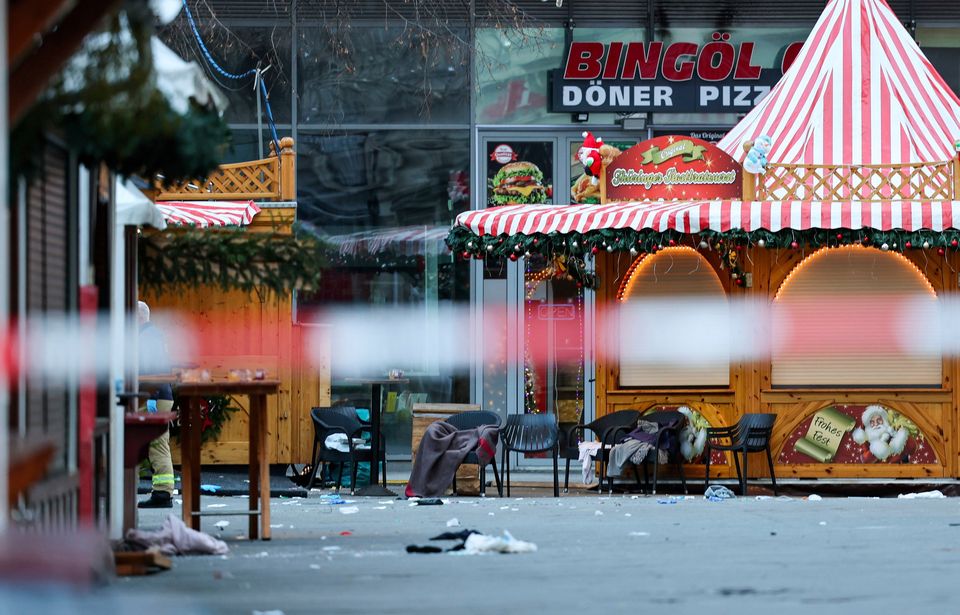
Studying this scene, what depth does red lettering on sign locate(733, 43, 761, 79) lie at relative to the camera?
20.1 m

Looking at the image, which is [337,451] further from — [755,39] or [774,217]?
[755,39]

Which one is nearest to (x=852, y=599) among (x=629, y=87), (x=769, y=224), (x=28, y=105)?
(x=28, y=105)

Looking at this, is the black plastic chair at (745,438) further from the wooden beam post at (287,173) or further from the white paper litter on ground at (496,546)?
the white paper litter on ground at (496,546)

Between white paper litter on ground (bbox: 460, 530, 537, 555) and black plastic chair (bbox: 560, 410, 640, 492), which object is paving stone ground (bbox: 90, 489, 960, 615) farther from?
black plastic chair (bbox: 560, 410, 640, 492)

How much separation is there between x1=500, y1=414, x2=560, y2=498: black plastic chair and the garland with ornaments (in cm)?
166

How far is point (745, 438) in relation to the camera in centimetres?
1602

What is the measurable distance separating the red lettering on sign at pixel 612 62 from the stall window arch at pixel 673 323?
373cm

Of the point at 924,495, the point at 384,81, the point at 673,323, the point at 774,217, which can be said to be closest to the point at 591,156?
the point at 673,323

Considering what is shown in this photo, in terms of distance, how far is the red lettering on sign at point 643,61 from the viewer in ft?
65.7

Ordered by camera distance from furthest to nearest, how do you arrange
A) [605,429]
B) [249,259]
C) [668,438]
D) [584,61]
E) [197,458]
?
[584,61], [605,429], [668,438], [197,458], [249,259]

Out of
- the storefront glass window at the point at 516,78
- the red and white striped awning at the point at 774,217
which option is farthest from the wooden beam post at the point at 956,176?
the storefront glass window at the point at 516,78

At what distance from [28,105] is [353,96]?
13640 millimetres

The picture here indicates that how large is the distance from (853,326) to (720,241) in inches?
73.0

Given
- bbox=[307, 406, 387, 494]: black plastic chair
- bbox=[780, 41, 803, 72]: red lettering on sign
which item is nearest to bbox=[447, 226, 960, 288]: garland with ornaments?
bbox=[307, 406, 387, 494]: black plastic chair
